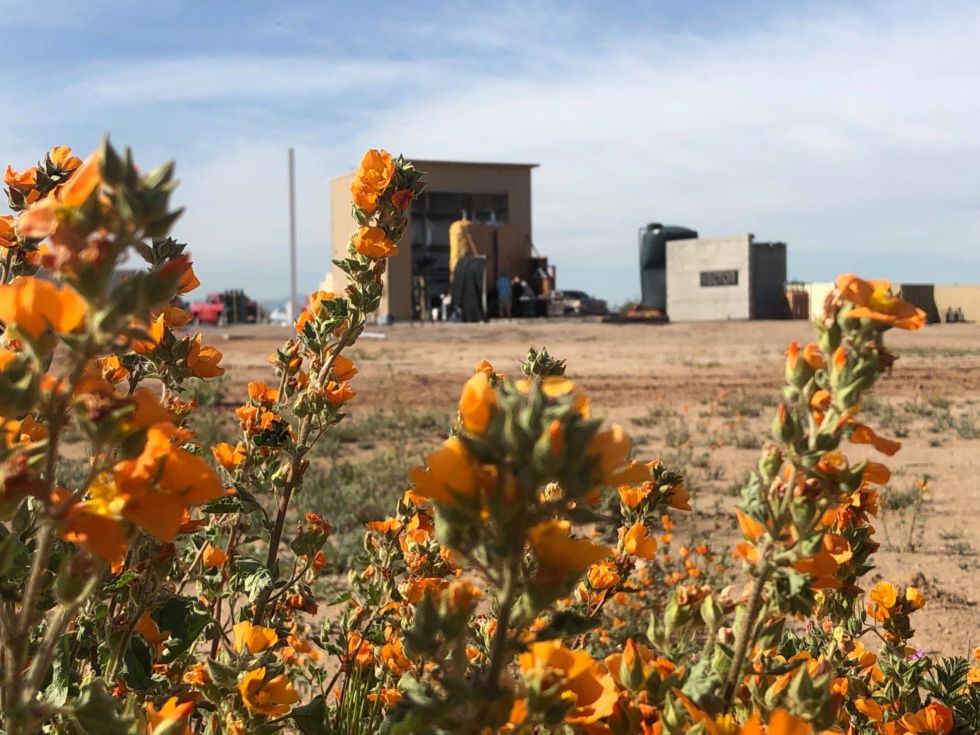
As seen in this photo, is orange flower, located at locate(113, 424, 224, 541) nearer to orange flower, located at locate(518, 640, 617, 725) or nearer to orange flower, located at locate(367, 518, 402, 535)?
orange flower, located at locate(518, 640, 617, 725)

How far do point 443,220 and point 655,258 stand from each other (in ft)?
32.0

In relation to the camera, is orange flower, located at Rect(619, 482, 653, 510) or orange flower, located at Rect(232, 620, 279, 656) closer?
orange flower, located at Rect(232, 620, 279, 656)

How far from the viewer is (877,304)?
1.09 meters

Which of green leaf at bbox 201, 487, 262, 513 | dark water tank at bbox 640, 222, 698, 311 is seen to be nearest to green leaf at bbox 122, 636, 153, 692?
green leaf at bbox 201, 487, 262, 513

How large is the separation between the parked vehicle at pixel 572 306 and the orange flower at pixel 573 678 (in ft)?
96.7

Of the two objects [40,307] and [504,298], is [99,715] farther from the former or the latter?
[504,298]

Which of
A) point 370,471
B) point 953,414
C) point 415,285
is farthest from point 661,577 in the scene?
point 415,285

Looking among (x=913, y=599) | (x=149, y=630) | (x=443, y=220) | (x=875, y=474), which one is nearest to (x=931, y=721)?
(x=913, y=599)

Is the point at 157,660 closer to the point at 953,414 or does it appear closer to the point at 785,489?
the point at 785,489

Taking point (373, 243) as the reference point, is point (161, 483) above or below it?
below

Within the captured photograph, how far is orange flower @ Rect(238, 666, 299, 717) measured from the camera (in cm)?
149

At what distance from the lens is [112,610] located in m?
1.84

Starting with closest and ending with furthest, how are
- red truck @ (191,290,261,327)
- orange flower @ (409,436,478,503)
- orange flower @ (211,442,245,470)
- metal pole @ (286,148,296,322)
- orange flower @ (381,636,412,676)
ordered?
orange flower @ (409,436,478,503), orange flower @ (381,636,412,676), orange flower @ (211,442,245,470), metal pole @ (286,148,296,322), red truck @ (191,290,261,327)

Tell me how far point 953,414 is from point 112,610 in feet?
35.6
